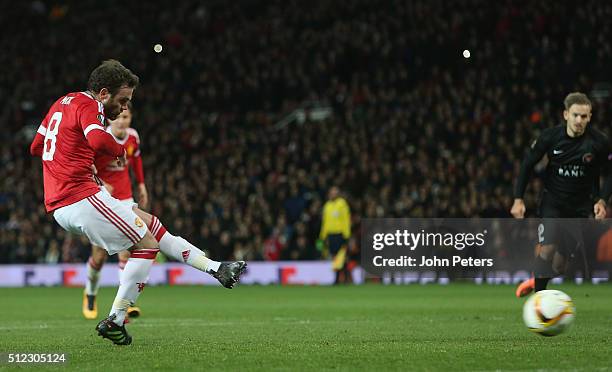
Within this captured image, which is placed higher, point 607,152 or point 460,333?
point 607,152

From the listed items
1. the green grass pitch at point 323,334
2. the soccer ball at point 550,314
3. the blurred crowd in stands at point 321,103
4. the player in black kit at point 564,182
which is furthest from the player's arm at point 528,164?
the blurred crowd in stands at point 321,103

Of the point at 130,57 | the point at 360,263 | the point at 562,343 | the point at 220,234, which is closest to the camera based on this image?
the point at 562,343

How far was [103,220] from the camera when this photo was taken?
24.3 ft

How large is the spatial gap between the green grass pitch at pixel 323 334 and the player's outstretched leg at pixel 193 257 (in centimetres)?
54

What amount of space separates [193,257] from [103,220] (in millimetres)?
766

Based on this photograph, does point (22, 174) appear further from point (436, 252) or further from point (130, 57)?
point (436, 252)

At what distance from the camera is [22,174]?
27.7 metres

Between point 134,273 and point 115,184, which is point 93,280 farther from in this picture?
point 134,273

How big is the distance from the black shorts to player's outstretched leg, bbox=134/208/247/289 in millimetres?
3826

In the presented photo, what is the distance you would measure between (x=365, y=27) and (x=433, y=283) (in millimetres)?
8844

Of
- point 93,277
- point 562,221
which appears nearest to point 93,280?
point 93,277

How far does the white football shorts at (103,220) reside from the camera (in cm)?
742

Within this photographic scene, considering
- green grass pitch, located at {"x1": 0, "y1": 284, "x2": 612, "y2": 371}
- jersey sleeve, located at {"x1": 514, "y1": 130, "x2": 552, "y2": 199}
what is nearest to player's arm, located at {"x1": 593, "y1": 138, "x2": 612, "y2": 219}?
jersey sleeve, located at {"x1": 514, "y1": 130, "x2": 552, "y2": 199}

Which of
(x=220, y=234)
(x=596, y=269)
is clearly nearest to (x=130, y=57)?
(x=220, y=234)
